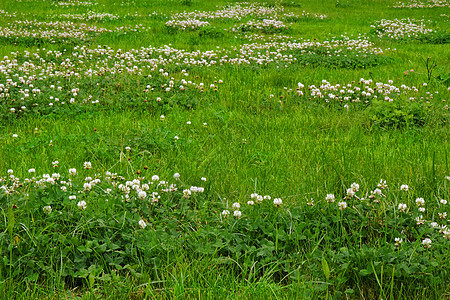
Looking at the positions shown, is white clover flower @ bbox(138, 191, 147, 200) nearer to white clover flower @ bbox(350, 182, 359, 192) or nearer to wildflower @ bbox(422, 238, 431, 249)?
white clover flower @ bbox(350, 182, 359, 192)

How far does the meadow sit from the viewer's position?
2795 mm

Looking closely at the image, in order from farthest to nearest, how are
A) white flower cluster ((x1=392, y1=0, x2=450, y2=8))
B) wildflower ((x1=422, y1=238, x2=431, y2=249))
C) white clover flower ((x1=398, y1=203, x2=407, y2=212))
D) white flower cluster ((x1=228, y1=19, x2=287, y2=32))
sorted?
white flower cluster ((x1=392, y1=0, x2=450, y2=8)) < white flower cluster ((x1=228, y1=19, x2=287, y2=32)) < white clover flower ((x1=398, y1=203, x2=407, y2=212)) < wildflower ((x1=422, y1=238, x2=431, y2=249))

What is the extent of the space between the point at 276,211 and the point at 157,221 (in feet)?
3.27

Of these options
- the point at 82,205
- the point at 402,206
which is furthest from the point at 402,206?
the point at 82,205

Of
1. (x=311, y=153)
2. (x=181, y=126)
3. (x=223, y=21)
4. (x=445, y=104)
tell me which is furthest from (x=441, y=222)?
(x=223, y=21)

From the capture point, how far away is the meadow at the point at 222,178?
2.79 meters

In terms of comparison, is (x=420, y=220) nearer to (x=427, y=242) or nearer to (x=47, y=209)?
(x=427, y=242)

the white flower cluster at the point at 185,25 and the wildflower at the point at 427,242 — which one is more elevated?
the white flower cluster at the point at 185,25

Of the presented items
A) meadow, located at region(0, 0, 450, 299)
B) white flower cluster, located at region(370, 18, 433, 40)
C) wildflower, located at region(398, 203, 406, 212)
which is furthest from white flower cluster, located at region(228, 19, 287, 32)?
wildflower, located at region(398, 203, 406, 212)

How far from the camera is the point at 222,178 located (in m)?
4.25

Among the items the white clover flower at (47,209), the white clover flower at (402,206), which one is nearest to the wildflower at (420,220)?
the white clover flower at (402,206)

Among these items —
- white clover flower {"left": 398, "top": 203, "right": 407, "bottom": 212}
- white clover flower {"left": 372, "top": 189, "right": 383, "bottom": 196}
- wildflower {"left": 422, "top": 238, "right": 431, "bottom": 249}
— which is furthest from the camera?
white clover flower {"left": 372, "top": 189, "right": 383, "bottom": 196}

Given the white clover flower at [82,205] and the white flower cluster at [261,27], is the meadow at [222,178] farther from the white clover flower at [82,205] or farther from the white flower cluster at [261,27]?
the white flower cluster at [261,27]

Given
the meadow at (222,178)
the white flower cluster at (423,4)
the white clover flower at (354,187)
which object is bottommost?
the meadow at (222,178)
